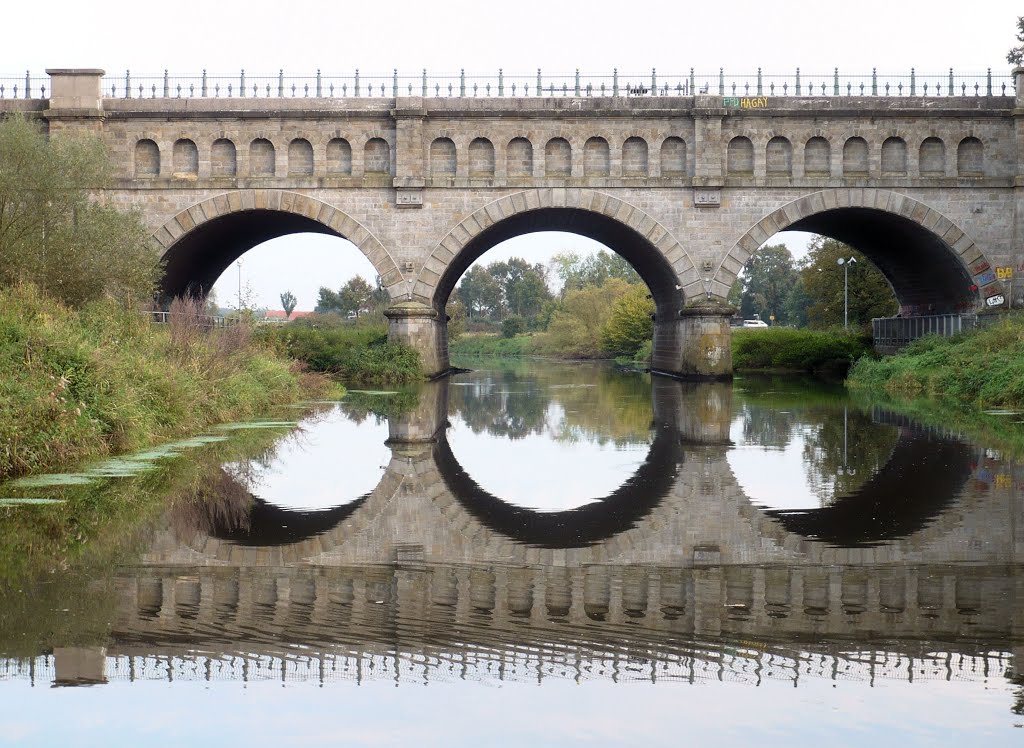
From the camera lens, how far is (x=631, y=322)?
64.0 m

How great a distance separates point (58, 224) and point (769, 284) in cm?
11338

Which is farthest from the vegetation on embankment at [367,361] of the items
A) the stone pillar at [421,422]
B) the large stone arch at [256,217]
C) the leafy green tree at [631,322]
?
the leafy green tree at [631,322]

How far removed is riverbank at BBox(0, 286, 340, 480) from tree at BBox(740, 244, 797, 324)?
333 feet

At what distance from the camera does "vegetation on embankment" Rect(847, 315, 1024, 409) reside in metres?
23.2

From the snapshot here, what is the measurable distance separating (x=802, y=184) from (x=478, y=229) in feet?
31.1

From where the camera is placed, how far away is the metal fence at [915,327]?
32.7 meters

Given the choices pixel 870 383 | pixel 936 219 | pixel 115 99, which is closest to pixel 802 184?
pixel 936 219

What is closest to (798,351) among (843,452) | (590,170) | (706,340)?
(706,340)

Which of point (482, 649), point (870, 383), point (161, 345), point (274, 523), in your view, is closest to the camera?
point (482, 649)

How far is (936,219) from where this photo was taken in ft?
109

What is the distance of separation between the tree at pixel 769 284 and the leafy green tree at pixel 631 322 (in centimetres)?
5362

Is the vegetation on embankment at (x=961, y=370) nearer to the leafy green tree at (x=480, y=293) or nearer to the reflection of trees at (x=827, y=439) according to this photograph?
the reflection of trees at (x=827, y=439)

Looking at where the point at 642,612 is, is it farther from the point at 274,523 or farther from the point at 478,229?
the point at 478,229

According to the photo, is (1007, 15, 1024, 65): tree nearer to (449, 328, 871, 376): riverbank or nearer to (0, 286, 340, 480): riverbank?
(449, 328, 871, 376): riverbank
